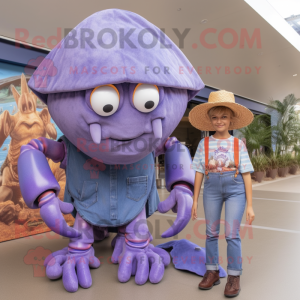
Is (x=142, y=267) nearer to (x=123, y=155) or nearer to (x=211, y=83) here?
(x=123, y=155)

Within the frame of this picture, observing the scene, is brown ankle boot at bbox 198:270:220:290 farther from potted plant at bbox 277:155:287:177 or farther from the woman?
potted plant at bbox 277:155:287:177

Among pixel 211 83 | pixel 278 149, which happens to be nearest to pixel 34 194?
pixel 211 83

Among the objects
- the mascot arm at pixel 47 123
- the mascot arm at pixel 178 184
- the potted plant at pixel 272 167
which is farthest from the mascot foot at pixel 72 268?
the potted plant at pixel 272 167

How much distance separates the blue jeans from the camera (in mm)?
1907

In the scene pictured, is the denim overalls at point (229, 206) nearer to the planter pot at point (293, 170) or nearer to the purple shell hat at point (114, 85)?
the purple shell hat at point (114, 85)

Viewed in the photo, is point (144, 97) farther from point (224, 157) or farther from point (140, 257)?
point (140, 257)

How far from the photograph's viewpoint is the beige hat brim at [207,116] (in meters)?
Result: 2.01

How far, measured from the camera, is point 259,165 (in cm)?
836

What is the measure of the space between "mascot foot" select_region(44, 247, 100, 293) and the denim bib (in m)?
0.24

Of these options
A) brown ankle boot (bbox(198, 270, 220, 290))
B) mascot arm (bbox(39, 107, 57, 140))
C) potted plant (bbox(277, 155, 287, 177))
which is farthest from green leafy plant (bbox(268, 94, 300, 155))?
brown ankle boot (bbox(198, 270, 220, 290))

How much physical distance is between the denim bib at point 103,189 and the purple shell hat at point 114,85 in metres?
0.23

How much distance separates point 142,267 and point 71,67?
135 centimetres

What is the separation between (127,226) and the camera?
2.30m

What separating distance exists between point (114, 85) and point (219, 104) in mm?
663
